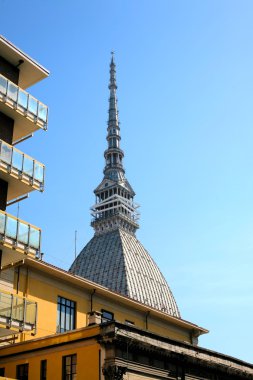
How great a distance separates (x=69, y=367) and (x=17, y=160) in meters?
12.6

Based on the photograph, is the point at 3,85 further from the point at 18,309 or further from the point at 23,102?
the point at 18,309

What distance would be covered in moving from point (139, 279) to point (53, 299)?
110920mm

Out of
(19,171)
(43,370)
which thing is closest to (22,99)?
(19,171)

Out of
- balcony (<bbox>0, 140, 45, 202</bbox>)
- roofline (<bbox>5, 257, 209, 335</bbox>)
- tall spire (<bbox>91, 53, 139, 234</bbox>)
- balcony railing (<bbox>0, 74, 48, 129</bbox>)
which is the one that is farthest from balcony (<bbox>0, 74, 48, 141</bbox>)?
tall spire (<bbox>91, 53, 139, 234</bbox>)

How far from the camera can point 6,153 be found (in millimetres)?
36094

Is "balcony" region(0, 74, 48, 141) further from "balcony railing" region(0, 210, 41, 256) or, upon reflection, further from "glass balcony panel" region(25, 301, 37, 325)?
"glass balcony panel" region(25, 301, 37, 325)

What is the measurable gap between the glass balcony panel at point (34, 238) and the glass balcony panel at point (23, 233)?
34 cm

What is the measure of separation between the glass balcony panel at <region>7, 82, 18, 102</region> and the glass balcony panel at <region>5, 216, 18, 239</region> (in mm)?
7462

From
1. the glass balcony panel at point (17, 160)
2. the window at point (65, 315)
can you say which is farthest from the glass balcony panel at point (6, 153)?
the window at point (65, 315)

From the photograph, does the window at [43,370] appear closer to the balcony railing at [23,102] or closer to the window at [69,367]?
the window at [69,367]

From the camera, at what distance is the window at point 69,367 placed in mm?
37156

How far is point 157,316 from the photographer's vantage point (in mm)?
57500

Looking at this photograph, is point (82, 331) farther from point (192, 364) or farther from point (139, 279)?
point (139, 279)

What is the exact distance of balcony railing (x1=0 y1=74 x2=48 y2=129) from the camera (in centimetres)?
3719
